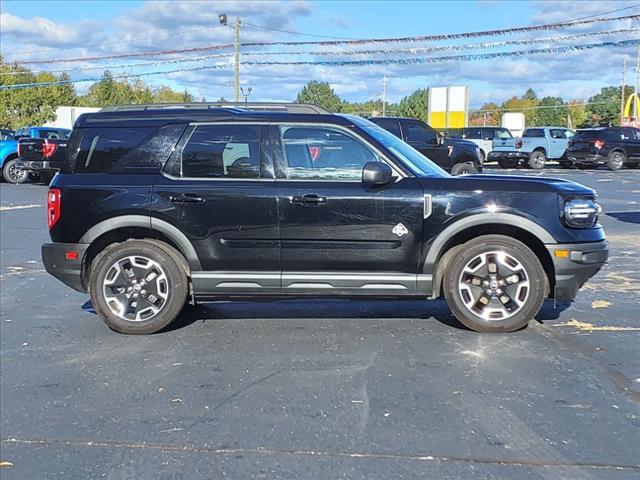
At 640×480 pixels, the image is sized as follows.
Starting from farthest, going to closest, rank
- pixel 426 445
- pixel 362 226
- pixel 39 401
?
pixel 362 226
pixel 39 401
pixel 426 445

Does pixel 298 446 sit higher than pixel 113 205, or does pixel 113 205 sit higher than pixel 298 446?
pixel 113 205

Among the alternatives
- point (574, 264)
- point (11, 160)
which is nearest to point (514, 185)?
point (574, 264)

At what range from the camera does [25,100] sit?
51781mm

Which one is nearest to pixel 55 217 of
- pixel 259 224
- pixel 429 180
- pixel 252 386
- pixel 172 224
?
pixel 172 224

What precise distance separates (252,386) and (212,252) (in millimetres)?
1381

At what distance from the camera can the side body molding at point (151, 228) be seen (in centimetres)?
538

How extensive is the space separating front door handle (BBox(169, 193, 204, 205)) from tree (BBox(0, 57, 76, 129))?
51.2 meters

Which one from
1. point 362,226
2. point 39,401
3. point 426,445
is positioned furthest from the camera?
point 362,226

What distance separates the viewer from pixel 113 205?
5.41m

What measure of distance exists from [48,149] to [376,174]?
59.0 feet

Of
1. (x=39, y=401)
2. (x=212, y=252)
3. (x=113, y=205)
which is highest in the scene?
(x=113, y=205)

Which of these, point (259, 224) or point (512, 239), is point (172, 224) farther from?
point (512, 239)

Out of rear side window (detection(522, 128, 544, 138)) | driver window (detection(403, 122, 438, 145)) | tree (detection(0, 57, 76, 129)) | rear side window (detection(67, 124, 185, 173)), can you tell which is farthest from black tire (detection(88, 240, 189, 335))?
tree (detection(0, 57, 76, 129))

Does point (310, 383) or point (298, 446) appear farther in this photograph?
point (310, 383)
